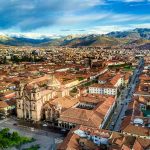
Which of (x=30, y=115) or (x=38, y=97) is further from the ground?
(x=38, y=97)

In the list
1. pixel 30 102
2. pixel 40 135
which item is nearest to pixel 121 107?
pixel 30 102

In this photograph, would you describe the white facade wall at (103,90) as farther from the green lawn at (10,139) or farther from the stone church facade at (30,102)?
the green lawn at (10,139)

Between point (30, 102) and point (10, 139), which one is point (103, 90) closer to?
point (30, 102)

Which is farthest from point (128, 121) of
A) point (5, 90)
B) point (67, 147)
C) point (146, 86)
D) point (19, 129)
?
point (5, 90)

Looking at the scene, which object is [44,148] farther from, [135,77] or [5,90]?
[135,77]

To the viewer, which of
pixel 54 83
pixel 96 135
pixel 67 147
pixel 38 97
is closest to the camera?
pixel 67 147

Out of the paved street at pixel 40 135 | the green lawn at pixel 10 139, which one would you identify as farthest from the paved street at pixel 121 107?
the green lawn at pixel 10 139

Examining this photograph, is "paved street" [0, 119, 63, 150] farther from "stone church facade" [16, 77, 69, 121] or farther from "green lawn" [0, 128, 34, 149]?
"stone church facade" [16, 77, 69, 121]
